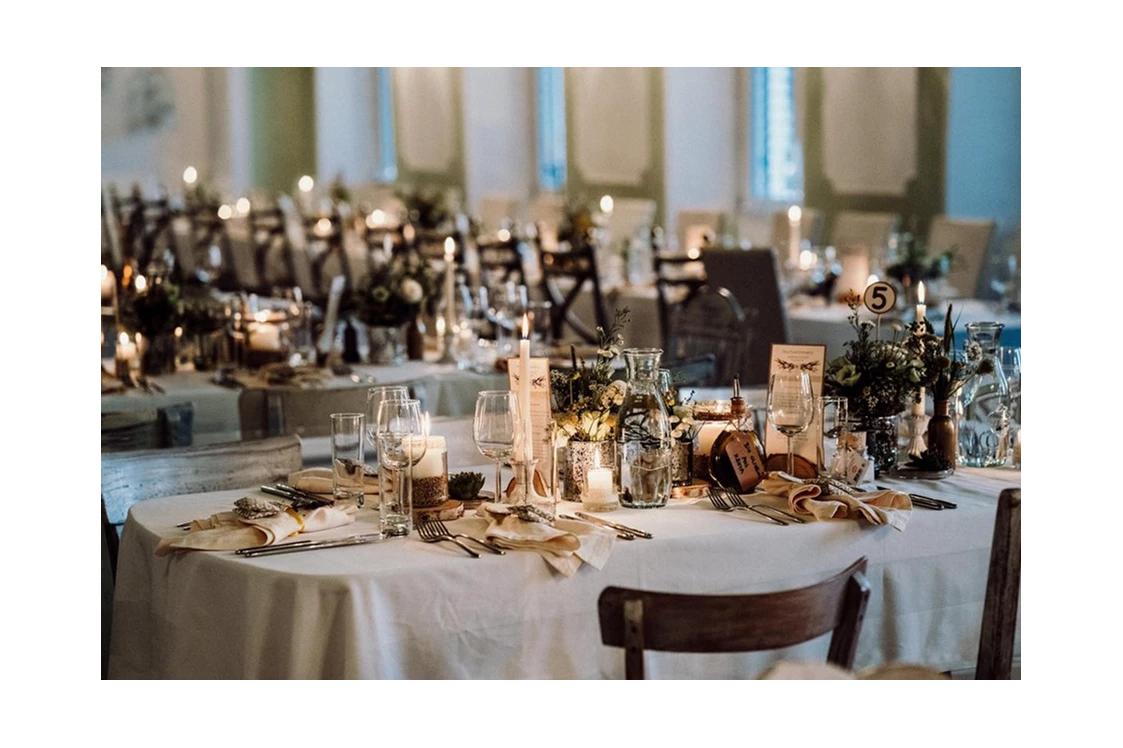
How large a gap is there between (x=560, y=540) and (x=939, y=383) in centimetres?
102

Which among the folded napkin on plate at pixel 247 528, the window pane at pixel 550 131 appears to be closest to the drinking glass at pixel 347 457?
the folded napkin on plate at pixel 247 528

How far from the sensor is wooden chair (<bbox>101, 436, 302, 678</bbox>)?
10.3ft

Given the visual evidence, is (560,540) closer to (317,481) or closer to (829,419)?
(317,481)

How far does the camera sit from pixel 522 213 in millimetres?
13398

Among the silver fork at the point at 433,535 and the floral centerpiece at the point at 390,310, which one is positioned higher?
the floral centerpiece at the point at 390,310

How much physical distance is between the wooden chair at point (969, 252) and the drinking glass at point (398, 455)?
5831mm

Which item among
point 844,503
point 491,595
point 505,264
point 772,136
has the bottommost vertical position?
point 491,595

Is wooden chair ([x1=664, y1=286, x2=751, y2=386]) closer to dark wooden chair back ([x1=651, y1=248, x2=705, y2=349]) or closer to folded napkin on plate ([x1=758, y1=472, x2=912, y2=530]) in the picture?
dark wooden chair back ([x1=651, y1=248, x2=705, y2=349])

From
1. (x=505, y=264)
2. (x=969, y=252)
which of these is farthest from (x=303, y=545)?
(x=969, y=252)

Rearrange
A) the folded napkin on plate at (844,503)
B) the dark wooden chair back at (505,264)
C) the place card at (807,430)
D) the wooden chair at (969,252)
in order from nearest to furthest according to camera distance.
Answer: the folded napkin on plate at (844,503)
the place card at (807,430)
the dark wooden chair back at (505,264)
the wooden chair at (969,252)

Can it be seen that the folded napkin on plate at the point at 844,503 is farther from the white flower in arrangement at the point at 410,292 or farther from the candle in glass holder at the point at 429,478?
the white flower in arrangement at the point at 410,292

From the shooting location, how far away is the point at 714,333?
5141mm

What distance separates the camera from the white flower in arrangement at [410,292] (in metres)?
5.02
